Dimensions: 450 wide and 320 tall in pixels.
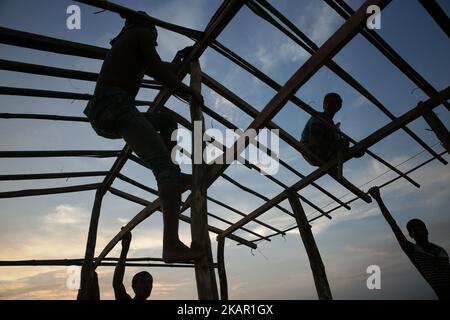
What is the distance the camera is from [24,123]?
4.49 meters

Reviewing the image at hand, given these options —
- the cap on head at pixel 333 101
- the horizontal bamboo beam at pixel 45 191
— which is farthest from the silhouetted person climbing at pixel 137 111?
the horizontal bamboo beam at pixel 45 191

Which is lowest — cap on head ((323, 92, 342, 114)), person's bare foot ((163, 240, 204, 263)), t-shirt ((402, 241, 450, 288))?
t-shirt ((402, 241, 450, 288))

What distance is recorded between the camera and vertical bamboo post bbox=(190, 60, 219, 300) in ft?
6.63

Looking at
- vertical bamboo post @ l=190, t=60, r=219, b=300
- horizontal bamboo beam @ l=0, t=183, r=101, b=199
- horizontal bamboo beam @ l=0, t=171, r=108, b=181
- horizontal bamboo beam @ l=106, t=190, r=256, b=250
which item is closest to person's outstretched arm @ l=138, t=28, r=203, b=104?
vertical bamboo post @ l=190, t=60, r=219, b=300

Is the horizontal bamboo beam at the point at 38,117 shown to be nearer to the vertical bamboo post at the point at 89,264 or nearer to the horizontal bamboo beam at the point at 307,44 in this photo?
the vertical bamboo post at the point at 89,264

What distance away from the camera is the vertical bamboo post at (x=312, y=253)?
4.72 metres

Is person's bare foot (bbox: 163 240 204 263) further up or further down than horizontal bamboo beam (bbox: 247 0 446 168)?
further down

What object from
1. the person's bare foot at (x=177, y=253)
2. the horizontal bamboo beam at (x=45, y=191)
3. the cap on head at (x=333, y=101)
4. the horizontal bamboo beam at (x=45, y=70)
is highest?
the cap on head at (x=333, y=101)

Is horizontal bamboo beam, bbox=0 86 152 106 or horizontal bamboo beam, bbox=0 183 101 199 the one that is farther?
horizontal bamboo beam, bbox=0 183 101 199

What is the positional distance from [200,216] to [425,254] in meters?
3.51

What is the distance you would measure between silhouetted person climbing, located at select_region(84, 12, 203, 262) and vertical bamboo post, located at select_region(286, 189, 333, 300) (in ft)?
11.8

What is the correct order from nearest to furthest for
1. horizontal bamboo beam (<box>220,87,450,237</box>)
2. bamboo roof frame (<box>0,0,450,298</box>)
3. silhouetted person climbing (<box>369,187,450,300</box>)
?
1. bamboo roof frame (<box>0,0,450,298</box>)
2. horizontal bamboo beam (<box>220,87,450,237</box>)
3. silhouetted person climbing (<box>369,187,450,300</box>)

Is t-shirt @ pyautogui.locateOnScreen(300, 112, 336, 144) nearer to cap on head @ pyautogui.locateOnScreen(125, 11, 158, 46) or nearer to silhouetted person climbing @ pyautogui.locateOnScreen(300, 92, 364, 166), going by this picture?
silhouetted person climbing @ pyautogui.locateOnScreen(300, 92, 364, 166)

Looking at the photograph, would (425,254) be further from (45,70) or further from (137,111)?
(45,70)
